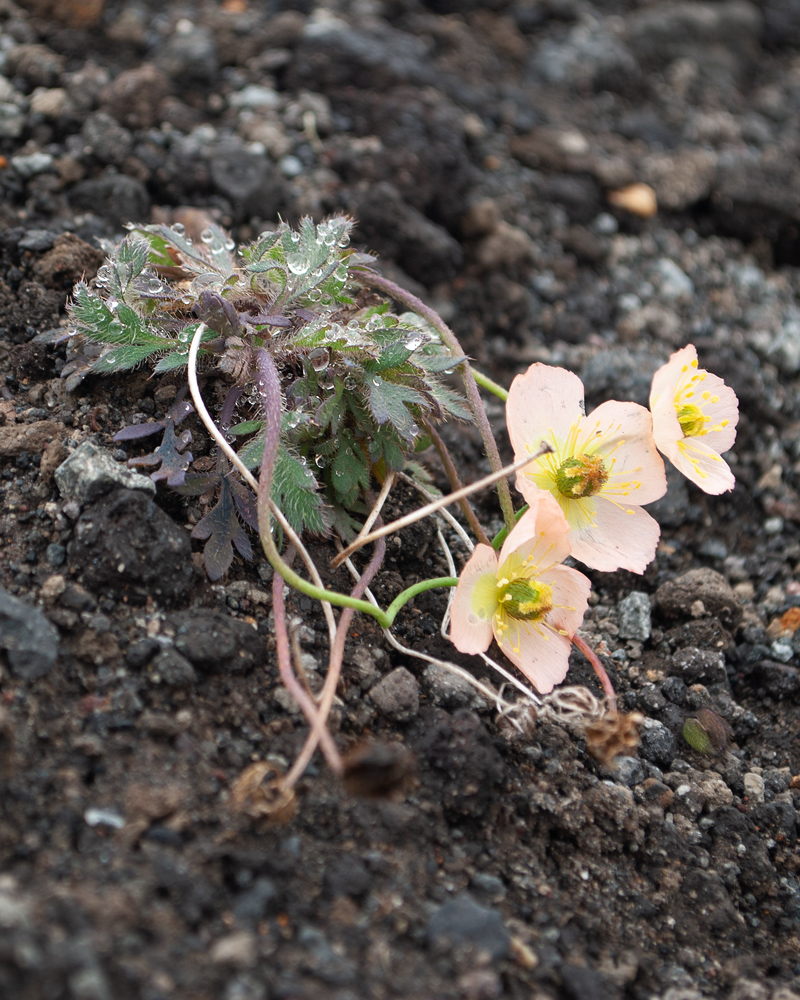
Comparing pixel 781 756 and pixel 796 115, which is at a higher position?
pixel 796 115

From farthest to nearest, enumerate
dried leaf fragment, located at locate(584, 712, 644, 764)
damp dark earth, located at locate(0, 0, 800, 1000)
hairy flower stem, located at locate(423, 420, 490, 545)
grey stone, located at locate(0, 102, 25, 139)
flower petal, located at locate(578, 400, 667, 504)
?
grey stone, located at locate(0, 102, 25, 139) → hairy flower stem, located at locate(423, 420, 490, 545) → flower petal, located at locate(578, 400, 667, 504) → dried leaf fragment, located at locate(584, 712, 644, 764) → damp dark earth, located at locate(0, 0, 800, 1000)

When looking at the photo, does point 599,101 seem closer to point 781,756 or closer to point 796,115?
point 796,115

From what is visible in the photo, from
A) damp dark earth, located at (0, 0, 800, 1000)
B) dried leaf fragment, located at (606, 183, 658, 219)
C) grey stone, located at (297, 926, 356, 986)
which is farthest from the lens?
dried leaf fragment, located at (606, 183, 658, 219)

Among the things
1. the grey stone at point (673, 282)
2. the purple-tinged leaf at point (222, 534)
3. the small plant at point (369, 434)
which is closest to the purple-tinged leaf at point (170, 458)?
the small plant at point (369, 434)

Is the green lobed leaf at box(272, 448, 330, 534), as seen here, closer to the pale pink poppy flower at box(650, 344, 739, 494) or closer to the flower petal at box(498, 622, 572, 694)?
the flower petal at box(498, 622, 572, 694)

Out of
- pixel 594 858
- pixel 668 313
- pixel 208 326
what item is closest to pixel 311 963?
pixel 594 858

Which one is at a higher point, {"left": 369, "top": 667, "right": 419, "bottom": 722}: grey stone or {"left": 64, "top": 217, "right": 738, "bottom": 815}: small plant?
{"left": 64, "top": 217, "right": 738, "bottom": 815}: small plant

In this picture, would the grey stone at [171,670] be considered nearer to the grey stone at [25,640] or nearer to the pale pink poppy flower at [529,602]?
the grey stone at [25,640]

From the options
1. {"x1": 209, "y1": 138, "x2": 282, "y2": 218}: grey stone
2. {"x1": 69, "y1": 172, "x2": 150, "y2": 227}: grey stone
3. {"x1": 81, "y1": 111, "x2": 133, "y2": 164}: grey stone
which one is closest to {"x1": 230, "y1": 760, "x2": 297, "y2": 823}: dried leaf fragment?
{"x1": 69, "y1": 172, "x2": 150, "y2": 227}: grey stone
